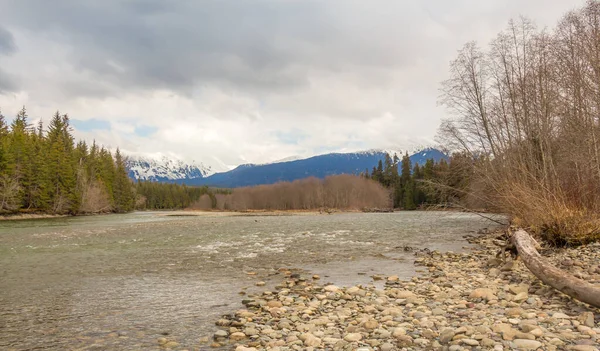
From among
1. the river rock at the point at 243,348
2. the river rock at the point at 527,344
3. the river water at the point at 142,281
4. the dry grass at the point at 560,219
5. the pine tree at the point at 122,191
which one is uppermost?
the pine tree at the point at 122,191

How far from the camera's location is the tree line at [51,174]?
55.0 m

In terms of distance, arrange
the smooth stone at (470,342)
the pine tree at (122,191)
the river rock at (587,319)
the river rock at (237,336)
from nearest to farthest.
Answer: the smooth stone at (470,342) → the river rock at (587,319) → the river rock at (237,336) → the pine tree at (122,191)

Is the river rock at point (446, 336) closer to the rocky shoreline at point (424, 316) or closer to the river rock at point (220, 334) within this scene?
the rocky shoreline at point (424, 316)

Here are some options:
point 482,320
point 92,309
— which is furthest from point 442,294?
point 92,309

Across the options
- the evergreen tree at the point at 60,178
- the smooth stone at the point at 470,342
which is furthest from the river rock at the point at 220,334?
the evergreen tree at the point at 60,178

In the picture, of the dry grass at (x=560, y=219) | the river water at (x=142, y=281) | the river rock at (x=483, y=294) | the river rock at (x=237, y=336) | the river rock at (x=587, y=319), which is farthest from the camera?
the dry grass at (x=560, y=219)

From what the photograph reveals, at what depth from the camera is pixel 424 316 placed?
6922 mm

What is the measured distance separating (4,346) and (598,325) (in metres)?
9.85

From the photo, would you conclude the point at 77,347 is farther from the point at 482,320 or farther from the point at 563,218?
the point at 563,218

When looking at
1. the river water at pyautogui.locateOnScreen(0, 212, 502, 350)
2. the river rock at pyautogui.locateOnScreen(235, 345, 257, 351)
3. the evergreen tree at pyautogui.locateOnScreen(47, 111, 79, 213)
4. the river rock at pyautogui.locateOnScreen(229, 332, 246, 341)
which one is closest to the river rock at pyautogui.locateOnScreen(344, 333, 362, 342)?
the river rock at pyautogui.locateOnScreen(235, 345, 257, 351)

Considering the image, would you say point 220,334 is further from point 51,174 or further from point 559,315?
point 51,174

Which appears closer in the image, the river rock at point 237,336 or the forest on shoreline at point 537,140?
the river rock at point 237,336

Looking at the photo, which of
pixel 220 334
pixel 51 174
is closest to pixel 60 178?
pixel 51 174

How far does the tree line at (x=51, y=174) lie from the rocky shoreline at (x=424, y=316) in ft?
196
